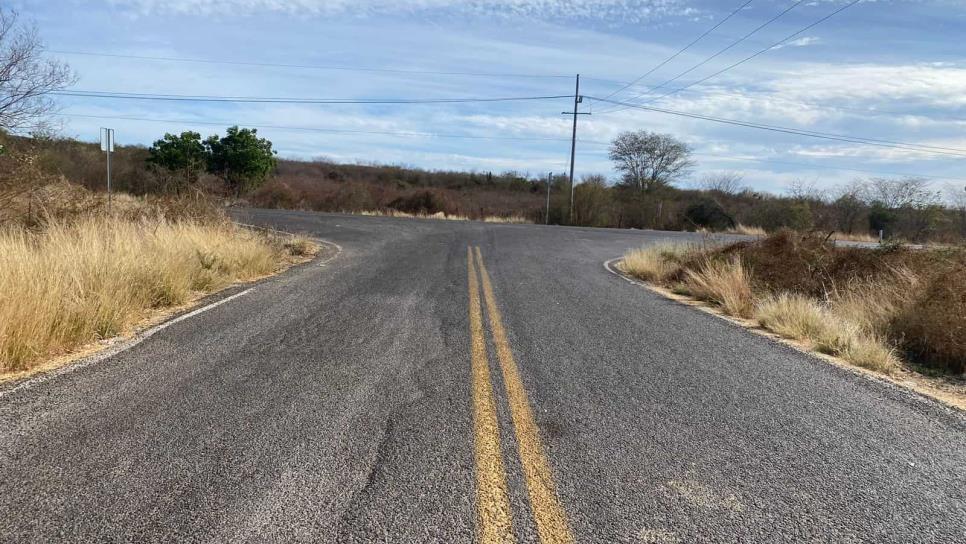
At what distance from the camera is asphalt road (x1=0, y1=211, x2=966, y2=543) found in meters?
2.99

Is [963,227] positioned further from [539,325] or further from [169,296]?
[169,296]

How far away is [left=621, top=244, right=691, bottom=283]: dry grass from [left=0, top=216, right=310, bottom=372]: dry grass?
8699 mm

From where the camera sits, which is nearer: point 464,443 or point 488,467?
point 488,467

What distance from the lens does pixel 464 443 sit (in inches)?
153

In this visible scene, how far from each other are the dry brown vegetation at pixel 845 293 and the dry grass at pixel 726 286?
2cm

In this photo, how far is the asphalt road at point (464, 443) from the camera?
2990 mm

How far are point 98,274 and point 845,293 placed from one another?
1139 centimetres

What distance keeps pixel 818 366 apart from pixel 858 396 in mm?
1170

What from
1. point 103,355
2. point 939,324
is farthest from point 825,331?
point 103,355

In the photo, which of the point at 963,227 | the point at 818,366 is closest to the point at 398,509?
the point at 818,366

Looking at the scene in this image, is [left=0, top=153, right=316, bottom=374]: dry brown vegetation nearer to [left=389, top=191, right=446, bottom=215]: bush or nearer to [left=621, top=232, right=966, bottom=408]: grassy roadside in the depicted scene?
[left=621, top=232, right=966, bottom=408]: grassy roadside

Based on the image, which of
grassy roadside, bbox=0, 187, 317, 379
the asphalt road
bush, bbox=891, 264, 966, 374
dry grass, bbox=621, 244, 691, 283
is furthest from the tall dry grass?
grassy roadside, bbox=0, 187, 317, 379

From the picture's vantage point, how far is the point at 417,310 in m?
8.50

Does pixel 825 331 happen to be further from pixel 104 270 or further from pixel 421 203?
pixel 421 203
